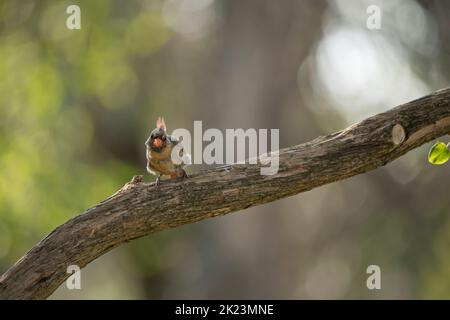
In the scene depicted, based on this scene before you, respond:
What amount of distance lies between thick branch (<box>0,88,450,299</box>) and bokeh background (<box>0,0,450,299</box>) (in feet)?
29.2

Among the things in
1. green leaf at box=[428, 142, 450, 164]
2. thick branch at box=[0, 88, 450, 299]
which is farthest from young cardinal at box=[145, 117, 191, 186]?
green leaf at box=[428, 142, 450, 164]

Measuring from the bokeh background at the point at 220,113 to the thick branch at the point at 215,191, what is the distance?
889 centimetres

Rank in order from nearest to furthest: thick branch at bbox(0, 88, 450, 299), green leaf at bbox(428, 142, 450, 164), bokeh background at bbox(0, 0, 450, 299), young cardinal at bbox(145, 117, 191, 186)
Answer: thick branch at bbox(0, 88, 450, 299) → green leaf at bbox(428, 142, 450, 164) → young cardinal at bbox(145, 117, 191, 186) → bokeh background at bbox(0, 0, 450, 299)

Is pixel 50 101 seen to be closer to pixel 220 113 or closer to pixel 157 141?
pixel 220 113

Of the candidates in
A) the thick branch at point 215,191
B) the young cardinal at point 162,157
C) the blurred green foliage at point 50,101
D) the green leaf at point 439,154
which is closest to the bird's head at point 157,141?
the young cardinal at point 162,157

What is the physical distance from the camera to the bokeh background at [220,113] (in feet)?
47.8

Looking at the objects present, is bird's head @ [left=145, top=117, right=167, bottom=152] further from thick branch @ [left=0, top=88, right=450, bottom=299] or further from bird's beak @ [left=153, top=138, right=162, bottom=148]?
thick branch @ [left=0, top=88, right=450, bottom=299]

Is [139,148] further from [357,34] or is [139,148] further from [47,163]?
[357,34]

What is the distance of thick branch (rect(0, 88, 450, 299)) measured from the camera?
4980 millimetres

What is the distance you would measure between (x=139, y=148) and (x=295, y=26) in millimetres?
4579

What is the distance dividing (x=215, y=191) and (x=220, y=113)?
9456 millimetres

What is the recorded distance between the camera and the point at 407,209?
16.4 m

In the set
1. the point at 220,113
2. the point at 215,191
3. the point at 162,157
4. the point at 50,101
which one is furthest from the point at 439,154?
the point at 50,101
